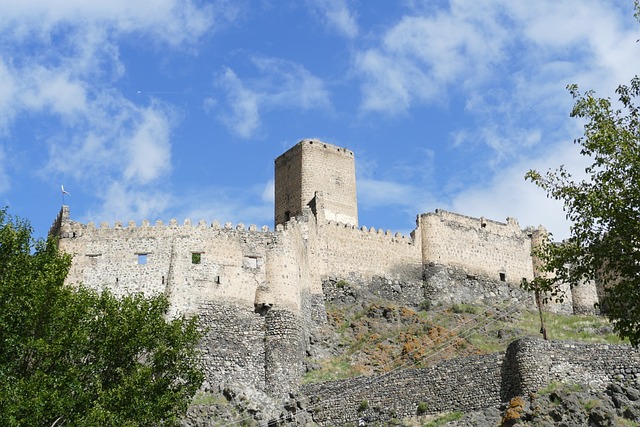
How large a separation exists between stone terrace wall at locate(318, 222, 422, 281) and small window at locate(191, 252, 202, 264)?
335 inches

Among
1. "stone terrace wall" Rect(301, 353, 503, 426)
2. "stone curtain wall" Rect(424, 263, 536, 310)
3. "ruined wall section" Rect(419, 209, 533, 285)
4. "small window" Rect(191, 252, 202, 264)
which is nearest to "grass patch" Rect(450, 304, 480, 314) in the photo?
"stone curtain wall" Rect(424, 263, 536, 310)

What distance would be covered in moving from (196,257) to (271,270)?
3.47 metres

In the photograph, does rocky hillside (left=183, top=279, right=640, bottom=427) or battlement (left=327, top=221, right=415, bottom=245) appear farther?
battlement (left=327, top=221, right=415, bottom=245)

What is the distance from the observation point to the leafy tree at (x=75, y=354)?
30109 millimetres

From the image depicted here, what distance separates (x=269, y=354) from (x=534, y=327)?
1541 cm

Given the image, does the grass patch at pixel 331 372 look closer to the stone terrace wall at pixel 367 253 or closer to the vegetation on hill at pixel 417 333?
the vegetation on hill at pixel 417 333

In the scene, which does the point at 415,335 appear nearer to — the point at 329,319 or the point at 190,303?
the point at 329,319

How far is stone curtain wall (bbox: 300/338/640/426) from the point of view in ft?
117

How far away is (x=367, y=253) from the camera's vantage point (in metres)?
53.8

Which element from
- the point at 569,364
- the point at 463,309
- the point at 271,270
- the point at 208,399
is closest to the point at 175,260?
the point at 271,270

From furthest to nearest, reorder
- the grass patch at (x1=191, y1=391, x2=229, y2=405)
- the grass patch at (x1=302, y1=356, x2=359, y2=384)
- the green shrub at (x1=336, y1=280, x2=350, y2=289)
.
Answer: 1. the green shrub at (x1=336, y1=280, x2=350, y2=289)
2. the grass patch at (x1=302, y1=356, x2=359, y2=384)
3. the grass patch at (x1=191, y1=391, x2=229, y2=405)

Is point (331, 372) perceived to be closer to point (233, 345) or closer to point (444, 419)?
point (233, 345)

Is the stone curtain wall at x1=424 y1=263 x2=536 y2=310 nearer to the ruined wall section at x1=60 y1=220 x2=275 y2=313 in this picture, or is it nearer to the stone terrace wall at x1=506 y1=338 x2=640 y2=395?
the ruined wall section at x1=60 y1=220 x2=275 y2=313

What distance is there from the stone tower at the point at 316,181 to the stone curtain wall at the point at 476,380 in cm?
1827
